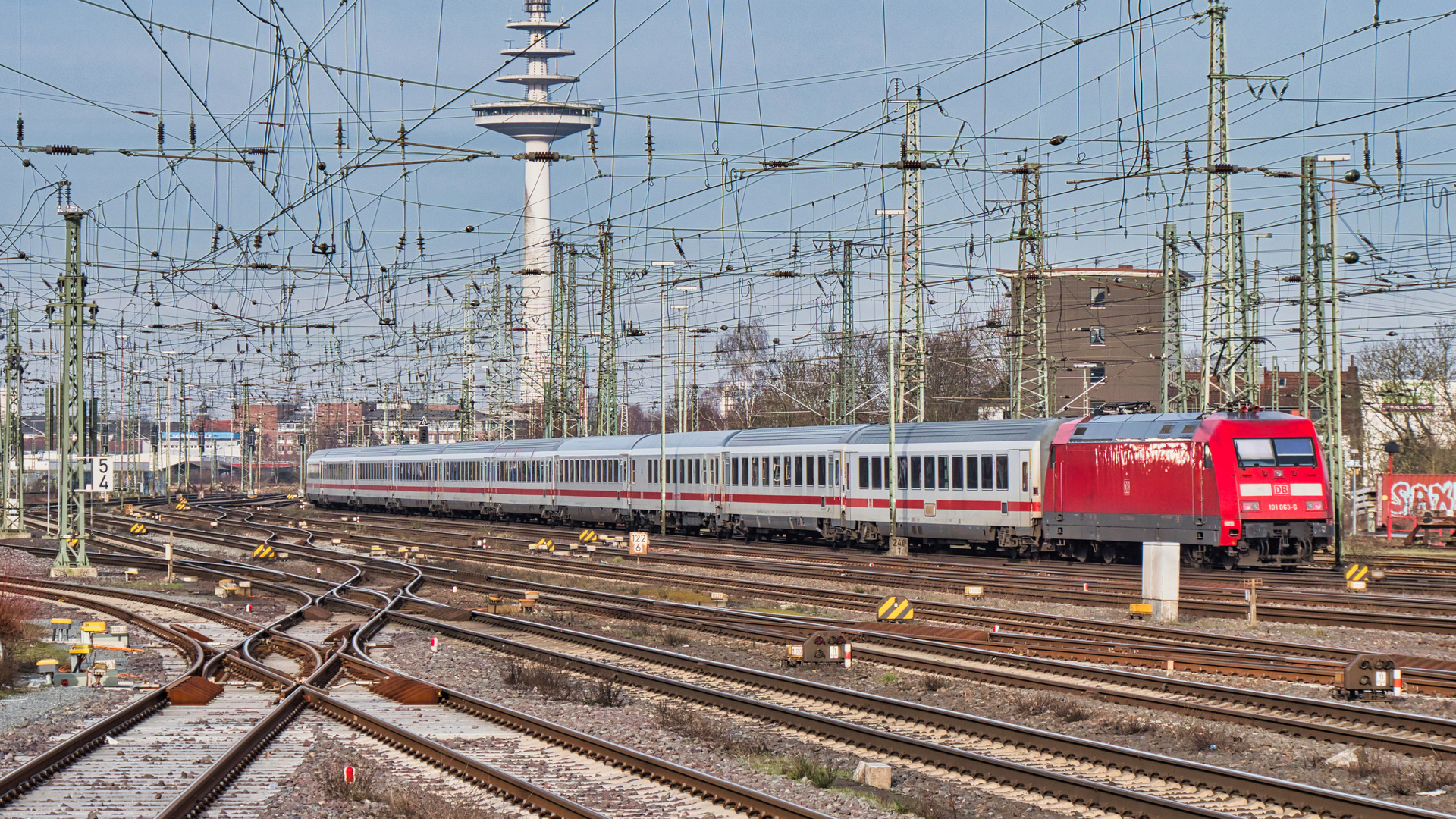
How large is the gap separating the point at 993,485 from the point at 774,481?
9.74 m

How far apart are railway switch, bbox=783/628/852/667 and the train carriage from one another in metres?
14.0

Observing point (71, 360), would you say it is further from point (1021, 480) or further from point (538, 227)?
point (538, 227)

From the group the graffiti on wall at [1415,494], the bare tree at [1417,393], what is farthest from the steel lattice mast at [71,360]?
the bare tree at [1417,393]

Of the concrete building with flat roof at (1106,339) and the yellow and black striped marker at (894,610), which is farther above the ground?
the concrete building with flat roof at (1106,339)

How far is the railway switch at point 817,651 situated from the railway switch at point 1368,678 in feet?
19.5

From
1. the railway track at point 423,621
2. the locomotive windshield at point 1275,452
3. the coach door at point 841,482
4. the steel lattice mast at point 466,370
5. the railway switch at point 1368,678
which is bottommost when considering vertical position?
the railway track at point 423,621

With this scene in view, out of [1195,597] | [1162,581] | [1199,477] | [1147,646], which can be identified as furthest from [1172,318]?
[1147,646]

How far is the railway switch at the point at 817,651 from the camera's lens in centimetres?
1816

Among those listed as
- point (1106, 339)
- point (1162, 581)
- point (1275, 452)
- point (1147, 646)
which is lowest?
point (1147, 646)

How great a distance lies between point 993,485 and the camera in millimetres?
34875

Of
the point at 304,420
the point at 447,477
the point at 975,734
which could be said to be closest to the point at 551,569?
the point at 975,734

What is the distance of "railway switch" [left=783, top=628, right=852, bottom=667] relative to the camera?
18.2m


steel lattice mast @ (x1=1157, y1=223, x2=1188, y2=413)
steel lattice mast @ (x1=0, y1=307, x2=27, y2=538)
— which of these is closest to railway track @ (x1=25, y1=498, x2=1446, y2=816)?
steel lattice mast @ (x1=0, y1=307, x2=27, y2=538)

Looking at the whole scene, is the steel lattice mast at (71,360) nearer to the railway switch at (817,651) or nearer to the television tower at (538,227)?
the television tower at (538,227)
